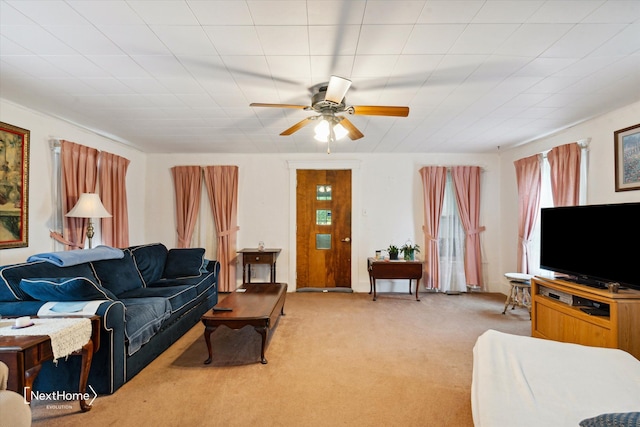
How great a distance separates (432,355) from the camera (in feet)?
9.35

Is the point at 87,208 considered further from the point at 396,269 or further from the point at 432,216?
the point at 432,216

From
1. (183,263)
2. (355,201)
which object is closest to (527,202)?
(355,201)

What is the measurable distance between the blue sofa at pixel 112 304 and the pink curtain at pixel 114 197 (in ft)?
2.90

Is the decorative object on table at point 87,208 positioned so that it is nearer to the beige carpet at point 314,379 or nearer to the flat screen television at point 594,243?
the beige carpet at point 314,379

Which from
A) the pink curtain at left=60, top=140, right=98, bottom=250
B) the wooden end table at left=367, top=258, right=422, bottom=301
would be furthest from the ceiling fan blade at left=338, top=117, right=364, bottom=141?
the pink curtain at left=60, top=140, right=98, bottom=250

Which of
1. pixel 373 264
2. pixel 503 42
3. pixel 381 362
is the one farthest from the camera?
pixel 373 264

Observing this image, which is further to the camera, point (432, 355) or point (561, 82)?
point (432, 355)

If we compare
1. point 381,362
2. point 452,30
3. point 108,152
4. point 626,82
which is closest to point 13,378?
point 381,362

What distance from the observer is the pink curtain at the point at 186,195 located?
5246 mm

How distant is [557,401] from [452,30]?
195cm

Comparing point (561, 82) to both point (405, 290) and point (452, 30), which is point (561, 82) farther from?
point (405, 290)

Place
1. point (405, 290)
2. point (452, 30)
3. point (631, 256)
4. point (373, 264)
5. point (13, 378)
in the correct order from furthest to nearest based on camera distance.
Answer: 1. point (405, 290)
2. point (373, 264)
3. point (631, 256)
4. point (452, 30)
5. point (13, 378)

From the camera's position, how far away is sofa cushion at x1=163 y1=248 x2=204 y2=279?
4.09 metres

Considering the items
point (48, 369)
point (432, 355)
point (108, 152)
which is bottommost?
point (432, 355)
